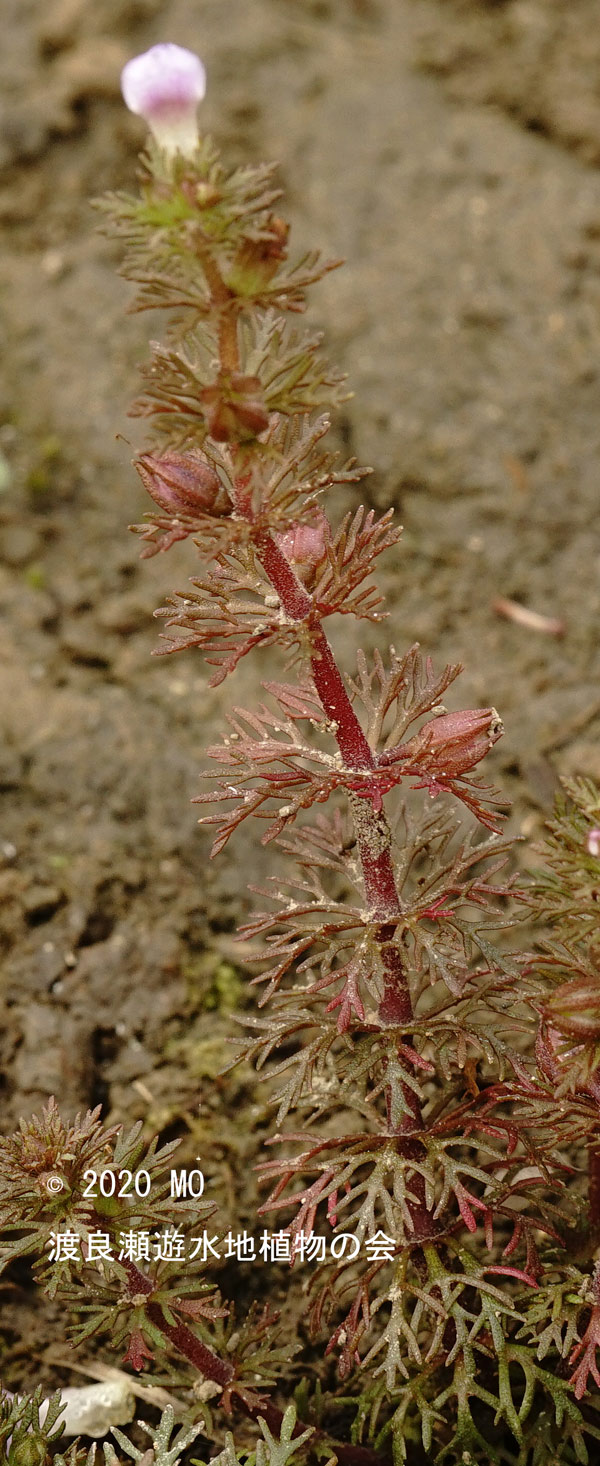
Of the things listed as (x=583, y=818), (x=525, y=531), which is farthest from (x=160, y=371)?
(x=525, y=531)

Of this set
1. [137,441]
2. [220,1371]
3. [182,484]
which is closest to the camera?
[182,484]

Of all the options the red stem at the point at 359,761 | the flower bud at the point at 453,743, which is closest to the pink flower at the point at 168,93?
the red stem at the point at 359,761

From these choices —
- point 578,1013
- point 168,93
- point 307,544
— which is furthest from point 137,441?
point 578,1013

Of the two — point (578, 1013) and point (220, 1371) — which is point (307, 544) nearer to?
point (578, 1013)

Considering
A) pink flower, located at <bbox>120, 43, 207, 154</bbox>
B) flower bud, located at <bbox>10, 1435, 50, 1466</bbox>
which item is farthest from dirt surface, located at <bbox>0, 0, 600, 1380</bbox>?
pink flower, located at <bbox>120, 43, 207, 154</bbox>

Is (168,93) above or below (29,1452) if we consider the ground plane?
above

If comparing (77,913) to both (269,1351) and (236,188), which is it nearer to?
(269,1351)

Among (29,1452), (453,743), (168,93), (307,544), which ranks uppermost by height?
(168,93)

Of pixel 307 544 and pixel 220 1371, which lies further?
pixel 220 1371
